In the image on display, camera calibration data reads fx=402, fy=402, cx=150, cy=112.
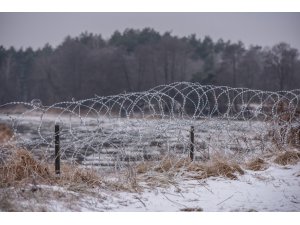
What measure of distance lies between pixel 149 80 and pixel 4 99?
39.1 feet

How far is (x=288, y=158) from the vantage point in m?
6.25

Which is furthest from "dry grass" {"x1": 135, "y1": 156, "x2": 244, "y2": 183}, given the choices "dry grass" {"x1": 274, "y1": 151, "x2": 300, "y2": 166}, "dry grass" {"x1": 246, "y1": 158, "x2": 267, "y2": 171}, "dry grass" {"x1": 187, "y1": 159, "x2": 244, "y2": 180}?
"dry grass" {"x1": 274, "y1": 151, "x2": 300, "y2": 166}

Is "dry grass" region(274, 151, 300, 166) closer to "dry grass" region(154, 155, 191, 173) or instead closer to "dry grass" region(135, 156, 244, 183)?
"dry grass" region(135, 156, 244, 183)

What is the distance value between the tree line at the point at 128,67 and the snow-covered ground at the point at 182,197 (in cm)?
512

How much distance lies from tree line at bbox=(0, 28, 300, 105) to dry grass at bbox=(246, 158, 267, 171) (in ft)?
13.2

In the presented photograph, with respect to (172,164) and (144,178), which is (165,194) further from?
(172,164)

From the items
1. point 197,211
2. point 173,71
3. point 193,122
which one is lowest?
point 197,211

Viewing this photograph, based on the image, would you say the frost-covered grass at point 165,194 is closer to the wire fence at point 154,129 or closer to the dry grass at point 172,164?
the dry grass at point 172,164

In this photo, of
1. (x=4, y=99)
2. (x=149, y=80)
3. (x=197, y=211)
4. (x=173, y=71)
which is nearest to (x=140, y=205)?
(x=197, y=211)

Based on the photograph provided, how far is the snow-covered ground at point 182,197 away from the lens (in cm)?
417

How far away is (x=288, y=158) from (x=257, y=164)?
0.57 metres
